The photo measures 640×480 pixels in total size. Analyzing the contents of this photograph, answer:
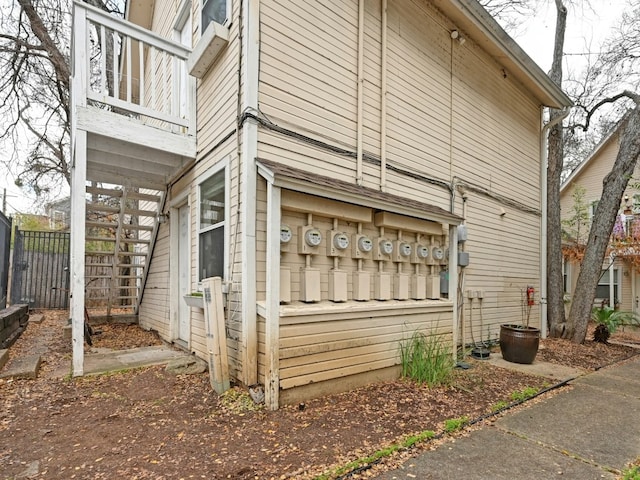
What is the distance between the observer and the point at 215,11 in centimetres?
494

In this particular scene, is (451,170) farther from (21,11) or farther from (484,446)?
(21,11)

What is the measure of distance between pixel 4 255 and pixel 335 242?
254 inches

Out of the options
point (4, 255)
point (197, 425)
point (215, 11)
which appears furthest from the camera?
point (4, 255)

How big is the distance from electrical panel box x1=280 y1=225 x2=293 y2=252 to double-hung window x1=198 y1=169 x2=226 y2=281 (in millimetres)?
778

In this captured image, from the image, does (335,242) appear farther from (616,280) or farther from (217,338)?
(616,280)

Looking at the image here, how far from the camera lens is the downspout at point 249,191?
379cm

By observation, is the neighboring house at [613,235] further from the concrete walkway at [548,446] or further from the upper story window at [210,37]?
the upper story window at [210,37]

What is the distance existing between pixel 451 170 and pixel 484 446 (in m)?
4.69

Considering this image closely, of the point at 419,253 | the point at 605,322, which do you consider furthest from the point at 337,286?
the point at 605,322

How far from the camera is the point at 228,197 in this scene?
424 cm

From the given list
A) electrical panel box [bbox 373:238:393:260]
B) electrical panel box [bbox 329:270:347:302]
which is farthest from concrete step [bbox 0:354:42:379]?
electrical panel box [bbox 373:238:393:260]

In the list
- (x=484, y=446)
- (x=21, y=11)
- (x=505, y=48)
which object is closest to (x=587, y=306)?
(x=505, y=48)

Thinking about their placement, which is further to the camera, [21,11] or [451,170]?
[21,11]

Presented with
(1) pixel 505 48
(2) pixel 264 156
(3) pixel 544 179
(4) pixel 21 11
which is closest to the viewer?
(2) pixel 264 156
